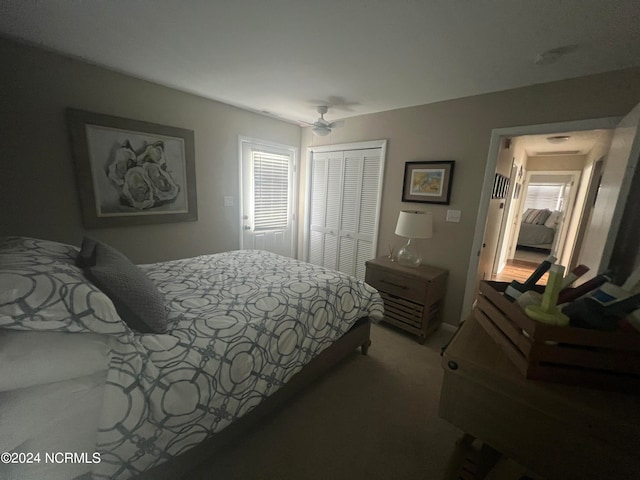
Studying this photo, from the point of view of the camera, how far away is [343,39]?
5.16ft

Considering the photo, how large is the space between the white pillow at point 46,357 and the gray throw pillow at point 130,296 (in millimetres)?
209

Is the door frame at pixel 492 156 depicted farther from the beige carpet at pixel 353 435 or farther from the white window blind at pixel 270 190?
the white window blind at pixel 270 190

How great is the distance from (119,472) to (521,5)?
2.67m

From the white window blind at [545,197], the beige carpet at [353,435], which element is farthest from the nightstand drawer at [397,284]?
the white window blind at [545,197]

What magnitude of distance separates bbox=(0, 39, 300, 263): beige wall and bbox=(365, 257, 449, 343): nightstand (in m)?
2.22

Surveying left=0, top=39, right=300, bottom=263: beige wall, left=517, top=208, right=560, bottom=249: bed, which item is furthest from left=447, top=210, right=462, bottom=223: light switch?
left=517, top=208, right=560, bottom=249: bed

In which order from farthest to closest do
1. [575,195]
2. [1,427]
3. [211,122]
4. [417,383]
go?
[575,195] < [211,122] < [417,383] < [1,427]

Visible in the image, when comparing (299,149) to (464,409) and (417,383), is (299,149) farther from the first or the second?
(464,409)

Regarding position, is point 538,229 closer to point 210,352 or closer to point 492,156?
point 492,156

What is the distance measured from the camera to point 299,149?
3.88 meters

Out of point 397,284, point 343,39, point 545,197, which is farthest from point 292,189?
point 545,197

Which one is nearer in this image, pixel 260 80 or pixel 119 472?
pixel 119 472

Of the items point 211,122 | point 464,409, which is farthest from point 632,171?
point 211,122

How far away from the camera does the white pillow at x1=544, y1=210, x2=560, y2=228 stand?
6160 mm
